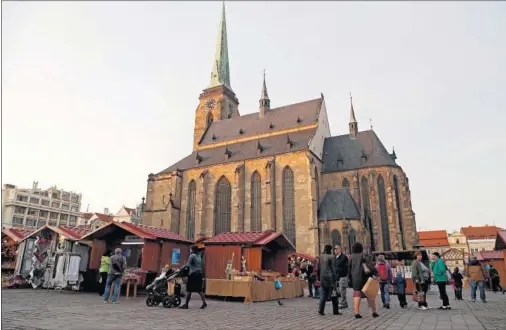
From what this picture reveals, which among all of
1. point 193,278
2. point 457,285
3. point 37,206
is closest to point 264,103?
point 457,285

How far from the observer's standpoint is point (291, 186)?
3541 cm

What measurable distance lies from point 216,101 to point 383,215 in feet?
97.0

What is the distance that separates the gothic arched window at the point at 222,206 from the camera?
3822 centimetres

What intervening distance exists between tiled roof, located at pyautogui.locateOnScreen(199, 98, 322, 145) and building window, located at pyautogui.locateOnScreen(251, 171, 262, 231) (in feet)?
24.0

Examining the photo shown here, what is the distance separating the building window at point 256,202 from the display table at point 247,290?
832 inches

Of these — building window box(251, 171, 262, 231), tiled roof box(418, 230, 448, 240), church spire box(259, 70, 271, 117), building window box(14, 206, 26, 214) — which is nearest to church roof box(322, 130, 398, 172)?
building window box(251, 171, 262, 231)

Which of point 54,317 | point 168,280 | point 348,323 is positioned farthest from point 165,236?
point 348,323

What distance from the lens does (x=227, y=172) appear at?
1556 inches

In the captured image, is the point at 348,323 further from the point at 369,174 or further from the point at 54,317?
the point at 369,174

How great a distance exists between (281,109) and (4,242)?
33.4m

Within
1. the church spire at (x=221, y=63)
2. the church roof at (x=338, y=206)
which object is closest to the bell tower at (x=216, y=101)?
the church spire at (x=221, y=63)

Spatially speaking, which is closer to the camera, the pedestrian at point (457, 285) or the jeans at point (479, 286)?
the jeans at point (479, 286)

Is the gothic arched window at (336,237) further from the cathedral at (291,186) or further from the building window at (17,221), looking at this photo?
the building window at (17,221)

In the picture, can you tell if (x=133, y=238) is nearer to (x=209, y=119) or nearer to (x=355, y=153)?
(x=355, y=153)
